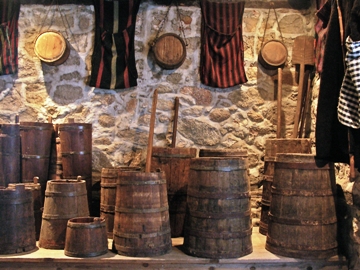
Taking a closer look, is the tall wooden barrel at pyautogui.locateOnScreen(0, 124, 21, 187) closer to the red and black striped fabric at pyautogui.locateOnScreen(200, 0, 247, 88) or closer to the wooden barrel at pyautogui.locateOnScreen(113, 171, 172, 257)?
the wooden barrel at pyautogui.locateOnScreen(113, 171, 172, 257)

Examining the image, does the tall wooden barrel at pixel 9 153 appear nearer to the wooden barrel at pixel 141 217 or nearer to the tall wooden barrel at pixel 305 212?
the wooden barrel at pixel 141 217

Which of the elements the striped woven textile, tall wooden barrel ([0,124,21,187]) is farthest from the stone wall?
the striped woven textile

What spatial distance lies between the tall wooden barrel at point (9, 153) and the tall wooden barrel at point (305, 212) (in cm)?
223

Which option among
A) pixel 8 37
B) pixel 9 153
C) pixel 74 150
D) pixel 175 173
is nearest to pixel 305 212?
pixel 175 173

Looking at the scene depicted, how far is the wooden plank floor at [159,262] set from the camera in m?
2.91

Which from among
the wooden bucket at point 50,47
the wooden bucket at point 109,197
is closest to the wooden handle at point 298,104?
the wooden bucket at point 109,197

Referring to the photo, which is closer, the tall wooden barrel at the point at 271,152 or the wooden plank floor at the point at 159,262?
the wooden plank floor at the point at 159,262

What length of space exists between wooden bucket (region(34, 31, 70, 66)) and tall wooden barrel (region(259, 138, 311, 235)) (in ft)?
7.04

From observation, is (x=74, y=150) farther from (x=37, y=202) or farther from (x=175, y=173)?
(x=175, y=173)

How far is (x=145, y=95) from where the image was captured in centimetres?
405

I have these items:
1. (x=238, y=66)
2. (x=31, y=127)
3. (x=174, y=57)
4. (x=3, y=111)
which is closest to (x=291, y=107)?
(x=238, y=66)

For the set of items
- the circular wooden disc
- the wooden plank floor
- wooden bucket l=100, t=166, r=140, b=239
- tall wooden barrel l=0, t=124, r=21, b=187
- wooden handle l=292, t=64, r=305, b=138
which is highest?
the circular wooden disc

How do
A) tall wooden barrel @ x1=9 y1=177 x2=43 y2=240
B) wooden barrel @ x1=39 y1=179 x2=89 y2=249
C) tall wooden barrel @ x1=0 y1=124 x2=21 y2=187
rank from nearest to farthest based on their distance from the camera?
1. wooden barrel @ x1=39 y1=179 x2=89 y2=249
2. tall wooden barrel @ x1=9 y1=177 x2=43 y2=240
3. tall wooden barrel @ x1=0 y1=124 x2=21 y2=187

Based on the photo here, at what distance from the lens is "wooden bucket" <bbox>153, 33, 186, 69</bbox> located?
3.96m
